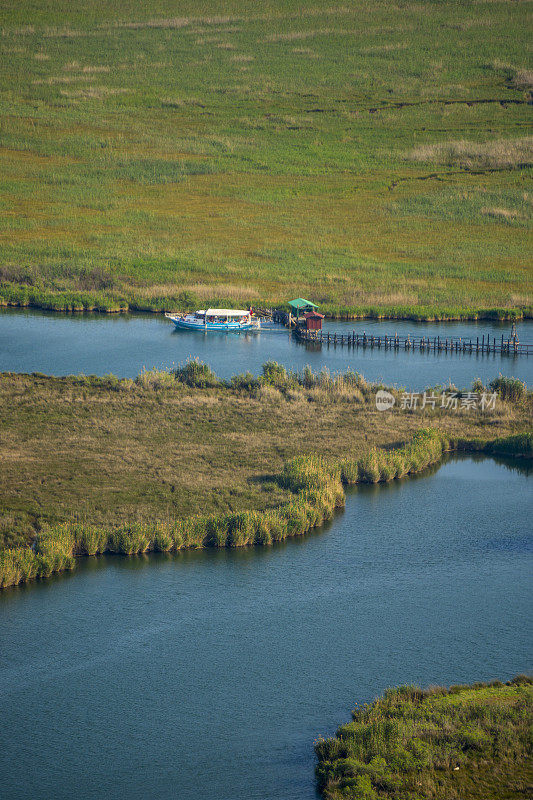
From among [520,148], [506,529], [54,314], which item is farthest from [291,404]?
[520,148]

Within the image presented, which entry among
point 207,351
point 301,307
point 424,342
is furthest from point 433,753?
point 301,307

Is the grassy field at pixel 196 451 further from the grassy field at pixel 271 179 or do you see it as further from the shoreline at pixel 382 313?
the grassy field at pixel 271 179

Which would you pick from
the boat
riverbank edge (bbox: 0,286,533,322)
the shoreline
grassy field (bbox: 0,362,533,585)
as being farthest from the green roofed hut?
grassy field (bbox: 0,362,533,585)

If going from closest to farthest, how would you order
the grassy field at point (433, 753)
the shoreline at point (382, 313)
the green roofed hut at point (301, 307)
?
the grassy field at point (433, 753) → the green roofed hut at point (301, 307) → the shoreline at point (382, 313)

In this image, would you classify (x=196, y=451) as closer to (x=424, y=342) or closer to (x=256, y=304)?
(x=424, y=342)

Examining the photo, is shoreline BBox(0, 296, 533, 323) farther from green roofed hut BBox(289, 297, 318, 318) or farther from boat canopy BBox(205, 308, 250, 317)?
boat canopy BBox(205, 308, 250, 317)

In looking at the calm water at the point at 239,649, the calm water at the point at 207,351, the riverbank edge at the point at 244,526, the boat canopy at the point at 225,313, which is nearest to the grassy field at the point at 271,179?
the calm water at the point at 207,351
